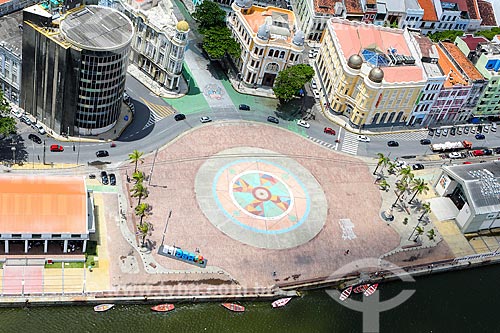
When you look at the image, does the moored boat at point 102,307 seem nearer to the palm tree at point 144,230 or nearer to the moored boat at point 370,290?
the palm tree at point 144,230

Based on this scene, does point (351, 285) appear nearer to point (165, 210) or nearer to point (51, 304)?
point (165, 210)

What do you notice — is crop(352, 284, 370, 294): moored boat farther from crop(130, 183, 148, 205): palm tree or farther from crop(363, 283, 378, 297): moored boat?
crop(130, 183, 148, 205): palm tree

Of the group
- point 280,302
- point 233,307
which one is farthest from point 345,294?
point 233,307

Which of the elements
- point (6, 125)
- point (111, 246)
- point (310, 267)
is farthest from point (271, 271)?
point (6, 125)

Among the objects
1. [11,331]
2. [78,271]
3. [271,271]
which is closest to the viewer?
[11,331]

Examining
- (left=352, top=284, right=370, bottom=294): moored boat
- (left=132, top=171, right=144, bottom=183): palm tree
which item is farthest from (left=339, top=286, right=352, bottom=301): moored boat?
(left=132, top=171, right=144, bottom=183): palm tree

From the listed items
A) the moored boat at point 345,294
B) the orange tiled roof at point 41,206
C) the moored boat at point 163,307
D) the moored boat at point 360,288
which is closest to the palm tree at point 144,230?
the orange tiled roof at point 41,206
